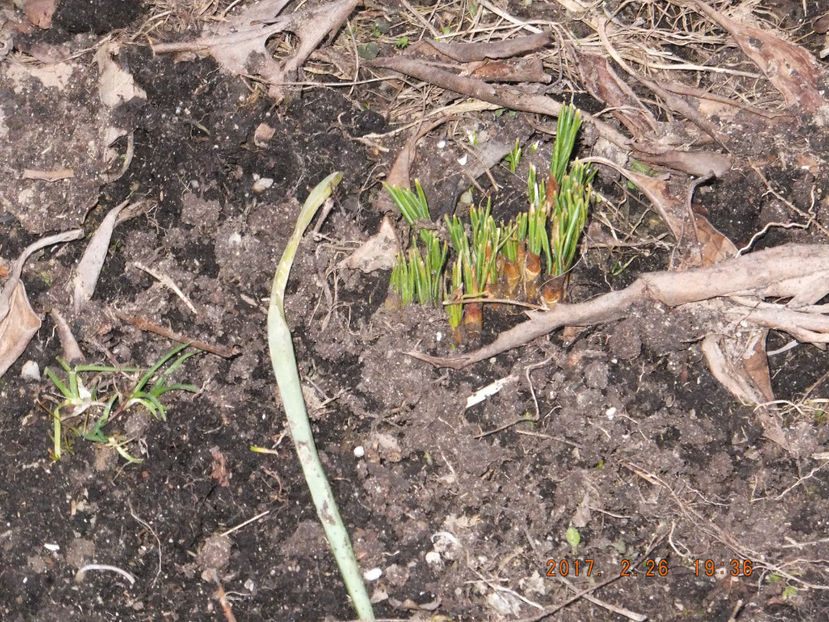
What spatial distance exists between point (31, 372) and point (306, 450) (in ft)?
2.81

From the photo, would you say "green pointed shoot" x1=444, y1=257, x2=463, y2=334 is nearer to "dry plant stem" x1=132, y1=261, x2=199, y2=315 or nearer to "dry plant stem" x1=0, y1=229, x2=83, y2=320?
"dry plant stem" x1=132, y1=261, x2=199, y2=315

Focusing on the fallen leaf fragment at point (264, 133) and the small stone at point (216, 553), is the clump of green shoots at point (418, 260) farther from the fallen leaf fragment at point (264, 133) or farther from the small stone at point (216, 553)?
the small stone at point (216, 553)

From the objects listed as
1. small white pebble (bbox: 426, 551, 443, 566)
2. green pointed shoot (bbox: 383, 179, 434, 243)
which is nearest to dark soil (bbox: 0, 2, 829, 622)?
small white pebble (bbox: 426, 551, 443, 566)

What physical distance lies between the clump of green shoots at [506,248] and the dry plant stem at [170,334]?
19.5 inches

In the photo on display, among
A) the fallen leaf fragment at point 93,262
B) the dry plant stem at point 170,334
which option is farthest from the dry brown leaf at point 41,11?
the dry plant stem at point 170,334

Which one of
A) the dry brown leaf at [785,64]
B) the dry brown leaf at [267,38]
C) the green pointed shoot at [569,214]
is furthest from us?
the dry brown leaf at [267,38]

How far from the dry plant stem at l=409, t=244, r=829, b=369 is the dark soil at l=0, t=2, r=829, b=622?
57 mm

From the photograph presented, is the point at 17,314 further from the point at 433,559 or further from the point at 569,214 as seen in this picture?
the point at 569,214

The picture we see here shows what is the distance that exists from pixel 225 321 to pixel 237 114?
1.92 ft

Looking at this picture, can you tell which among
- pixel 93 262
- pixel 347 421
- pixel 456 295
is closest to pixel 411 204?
pixel 456 295

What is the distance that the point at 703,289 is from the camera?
1737 mm

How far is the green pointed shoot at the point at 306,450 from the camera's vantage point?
1748 mm

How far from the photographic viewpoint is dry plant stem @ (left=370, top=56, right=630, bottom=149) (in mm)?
1856

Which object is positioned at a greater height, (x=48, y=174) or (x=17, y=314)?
(x=48, y=174)
